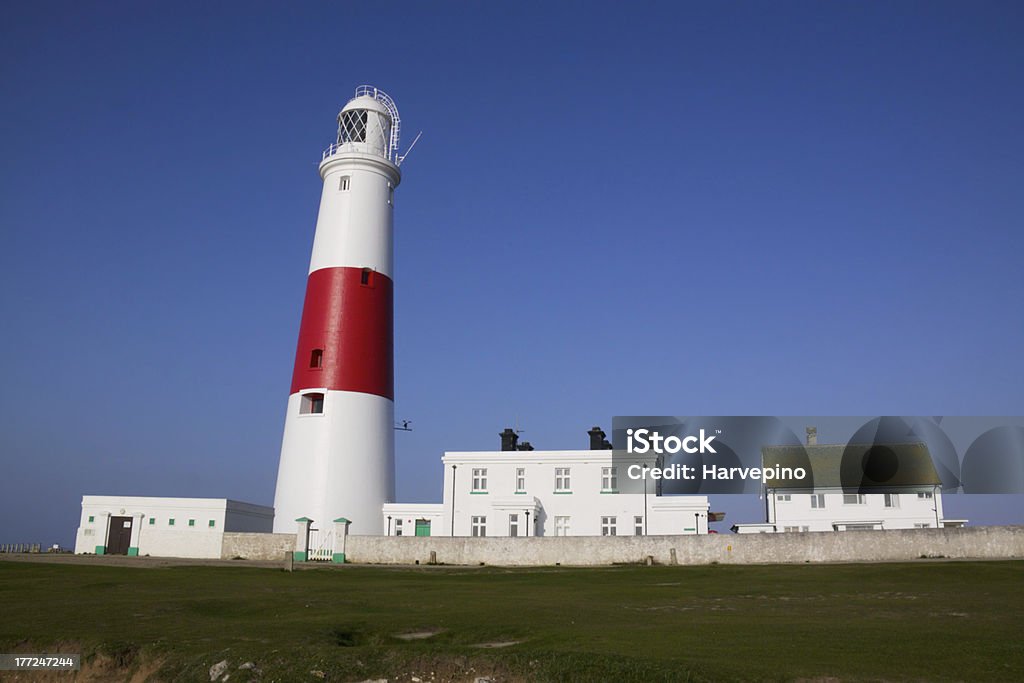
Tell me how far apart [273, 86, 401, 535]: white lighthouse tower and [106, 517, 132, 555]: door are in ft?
26.2

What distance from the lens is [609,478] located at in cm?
4138

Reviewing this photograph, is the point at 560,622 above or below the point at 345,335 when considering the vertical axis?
below

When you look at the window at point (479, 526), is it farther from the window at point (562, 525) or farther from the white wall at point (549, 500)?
the window at point (562, 525)

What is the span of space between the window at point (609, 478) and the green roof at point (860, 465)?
36.7ft

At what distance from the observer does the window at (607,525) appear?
40.8 metres

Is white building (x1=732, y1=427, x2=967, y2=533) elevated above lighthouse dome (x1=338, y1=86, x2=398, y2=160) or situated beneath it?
situated beneath

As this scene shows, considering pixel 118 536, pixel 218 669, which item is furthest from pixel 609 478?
pixel 218 669

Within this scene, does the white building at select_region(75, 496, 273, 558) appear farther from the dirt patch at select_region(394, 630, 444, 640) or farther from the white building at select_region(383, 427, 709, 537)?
the dirt patch at select_region(394, 630, 444, 640)

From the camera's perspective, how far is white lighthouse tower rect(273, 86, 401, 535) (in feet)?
118

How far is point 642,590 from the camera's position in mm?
23125

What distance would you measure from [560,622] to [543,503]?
25273 mm

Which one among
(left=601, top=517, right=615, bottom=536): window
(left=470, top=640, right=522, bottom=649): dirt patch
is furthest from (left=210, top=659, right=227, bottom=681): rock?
(left=601, top=517, right=615, bottom=536): window

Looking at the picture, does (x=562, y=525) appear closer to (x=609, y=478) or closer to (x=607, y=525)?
(x=607, y=525)

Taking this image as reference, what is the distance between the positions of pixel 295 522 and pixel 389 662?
23.3 m
